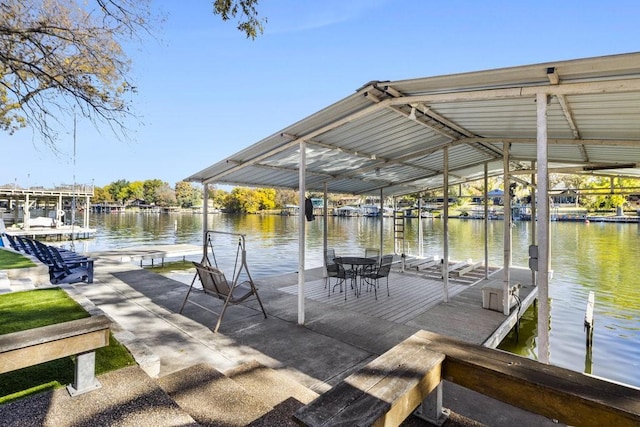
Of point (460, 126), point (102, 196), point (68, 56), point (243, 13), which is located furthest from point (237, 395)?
point (102, 196)

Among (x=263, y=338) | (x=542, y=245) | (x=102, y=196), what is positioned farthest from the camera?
(x=102, y=196)

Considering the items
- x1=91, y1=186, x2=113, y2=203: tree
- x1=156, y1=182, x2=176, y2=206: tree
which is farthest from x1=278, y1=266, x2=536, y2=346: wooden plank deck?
x1=91, y1=186, x2=113, y2=203: tree

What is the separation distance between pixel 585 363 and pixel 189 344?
5946mm

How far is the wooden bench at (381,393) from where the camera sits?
1155mm

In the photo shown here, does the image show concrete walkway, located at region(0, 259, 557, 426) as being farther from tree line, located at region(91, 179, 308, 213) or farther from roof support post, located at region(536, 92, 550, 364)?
tree line, located at region(91, 179, 308, 213)

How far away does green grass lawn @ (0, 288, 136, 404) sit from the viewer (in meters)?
2.75

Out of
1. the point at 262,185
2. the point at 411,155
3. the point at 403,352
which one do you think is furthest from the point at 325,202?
the point at 403,352

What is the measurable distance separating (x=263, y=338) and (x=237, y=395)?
1913mm

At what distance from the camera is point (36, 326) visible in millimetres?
4074

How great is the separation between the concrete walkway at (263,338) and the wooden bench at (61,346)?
16 centimetres

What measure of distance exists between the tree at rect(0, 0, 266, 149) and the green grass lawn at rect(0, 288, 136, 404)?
108 inches

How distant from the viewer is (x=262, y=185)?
8.40 meters

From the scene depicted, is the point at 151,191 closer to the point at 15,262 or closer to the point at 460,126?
the point at 15,262

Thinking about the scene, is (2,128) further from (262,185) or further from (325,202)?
(325,202)
